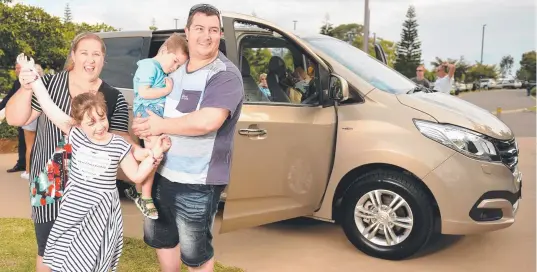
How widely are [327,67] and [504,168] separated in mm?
1496

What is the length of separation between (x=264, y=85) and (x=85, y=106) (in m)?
2.28

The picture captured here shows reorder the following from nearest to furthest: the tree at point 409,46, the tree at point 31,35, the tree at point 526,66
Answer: the tree at point 31,35
the tree at point 409,46
the tree at point 526,66

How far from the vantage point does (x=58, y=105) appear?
2.56m

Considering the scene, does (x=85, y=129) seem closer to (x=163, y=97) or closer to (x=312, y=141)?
(x=163, y=97)

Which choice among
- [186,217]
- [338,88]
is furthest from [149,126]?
[338,88]

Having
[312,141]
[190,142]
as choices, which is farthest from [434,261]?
[190,142]

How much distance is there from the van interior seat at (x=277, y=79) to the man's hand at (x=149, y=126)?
6.42 ft

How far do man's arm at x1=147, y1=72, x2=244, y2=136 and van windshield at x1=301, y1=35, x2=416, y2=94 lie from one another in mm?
2245

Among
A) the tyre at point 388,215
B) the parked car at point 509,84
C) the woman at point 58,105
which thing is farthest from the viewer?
the parked car at point 509,84

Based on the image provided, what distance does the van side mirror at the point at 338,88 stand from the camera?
4.04 metres

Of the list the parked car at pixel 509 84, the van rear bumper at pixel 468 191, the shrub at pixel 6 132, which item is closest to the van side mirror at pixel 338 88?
the van rear bumper at pixel 468 191

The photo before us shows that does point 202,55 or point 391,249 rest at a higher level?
point 202,55

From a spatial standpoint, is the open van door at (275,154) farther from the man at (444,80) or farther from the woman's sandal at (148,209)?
the man at (444,80)

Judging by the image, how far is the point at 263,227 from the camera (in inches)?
205
